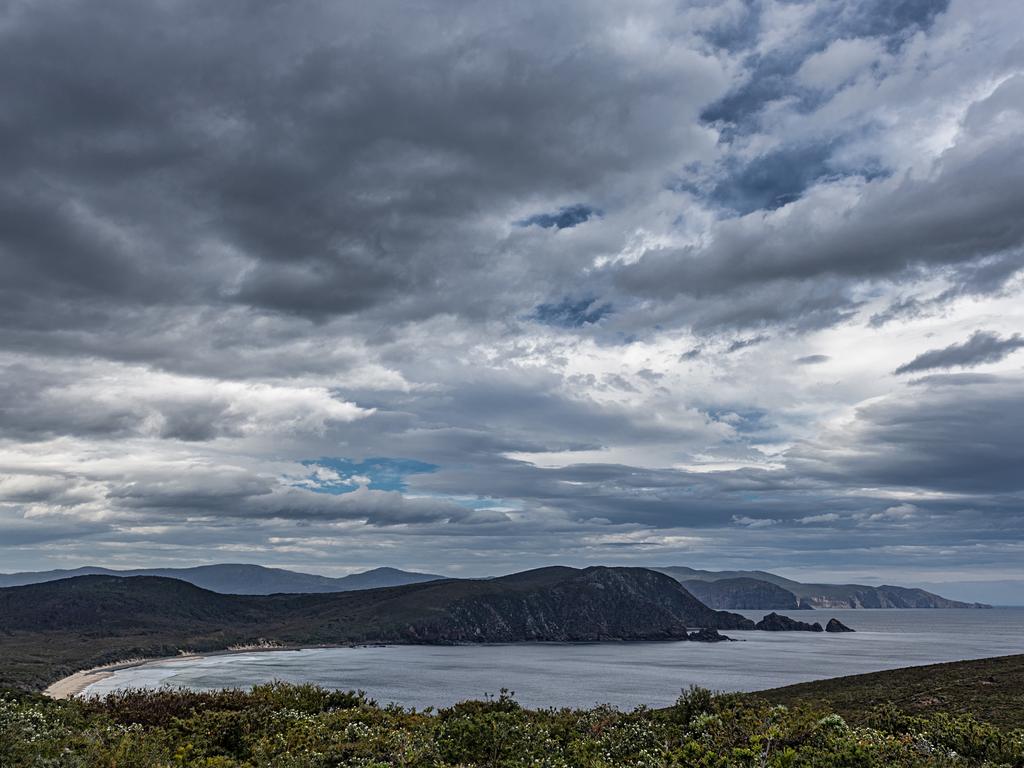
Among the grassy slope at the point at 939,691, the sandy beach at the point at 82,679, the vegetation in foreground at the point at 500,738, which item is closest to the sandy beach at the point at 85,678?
the sandy beach at the point at 82,679

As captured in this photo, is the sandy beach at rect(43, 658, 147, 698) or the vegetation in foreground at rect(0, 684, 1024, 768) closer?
the vegetation in foreground at rect(0, 684, 1024, 768)

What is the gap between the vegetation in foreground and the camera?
56.0 feet

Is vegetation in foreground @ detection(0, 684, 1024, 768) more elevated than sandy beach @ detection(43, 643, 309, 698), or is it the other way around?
vegetation in foreground @ detection(0, 684, 1024, 768)

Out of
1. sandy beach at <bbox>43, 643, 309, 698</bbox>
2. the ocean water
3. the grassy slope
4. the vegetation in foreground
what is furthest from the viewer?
sandy beach at <bbox>43, 643, 309, 698</bbox>

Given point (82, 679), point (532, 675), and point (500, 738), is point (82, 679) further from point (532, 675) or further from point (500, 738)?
point (500, 738)

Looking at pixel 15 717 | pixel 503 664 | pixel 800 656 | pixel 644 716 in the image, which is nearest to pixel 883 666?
pixel 800 656

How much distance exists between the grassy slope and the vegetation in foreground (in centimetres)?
1248

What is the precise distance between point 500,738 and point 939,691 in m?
43.2

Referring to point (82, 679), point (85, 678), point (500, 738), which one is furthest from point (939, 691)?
point (85, 678)

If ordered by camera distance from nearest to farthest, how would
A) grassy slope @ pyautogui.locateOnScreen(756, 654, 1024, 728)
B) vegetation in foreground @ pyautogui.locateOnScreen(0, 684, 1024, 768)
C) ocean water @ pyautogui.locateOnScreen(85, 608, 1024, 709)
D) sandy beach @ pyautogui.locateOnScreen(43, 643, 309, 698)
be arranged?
vegetation in foreground @ pyautogui.locateOnScreen(0, 684, 1024, 768) < grassy slope @ pyautogui.locateOnScreen(756, 654, 1024, 728) < ocean water @ pyautogui.locateOnScreen(85, 608, 1024, 709) < sandy beach @ pyautogui.locateOnScreen(43, 643, 309, 698)

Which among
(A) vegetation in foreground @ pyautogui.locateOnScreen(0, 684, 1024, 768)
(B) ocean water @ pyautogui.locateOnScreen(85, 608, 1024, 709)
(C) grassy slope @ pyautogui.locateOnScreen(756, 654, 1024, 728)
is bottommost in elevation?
(B) ocean water @ pyautogui.locateOnScreen(85, 608, 1024, 709)

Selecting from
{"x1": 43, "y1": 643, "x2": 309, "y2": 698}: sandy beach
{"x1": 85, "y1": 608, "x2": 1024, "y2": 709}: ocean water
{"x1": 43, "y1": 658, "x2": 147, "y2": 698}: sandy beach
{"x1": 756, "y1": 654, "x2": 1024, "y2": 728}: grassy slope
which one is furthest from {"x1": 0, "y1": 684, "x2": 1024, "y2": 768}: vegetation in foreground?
{"x1": 43, "y1": 658, "x2": 147, "y2": 698}: sandy beach

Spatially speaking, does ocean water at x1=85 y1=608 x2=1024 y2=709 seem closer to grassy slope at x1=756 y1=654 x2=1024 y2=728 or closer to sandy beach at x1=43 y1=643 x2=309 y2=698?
sandy beach at x1=43 y1=643 x2=309 y2=698

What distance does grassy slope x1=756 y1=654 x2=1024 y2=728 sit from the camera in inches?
1581
